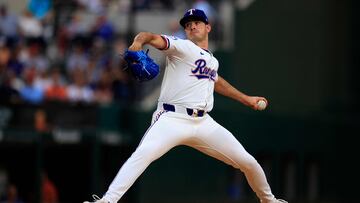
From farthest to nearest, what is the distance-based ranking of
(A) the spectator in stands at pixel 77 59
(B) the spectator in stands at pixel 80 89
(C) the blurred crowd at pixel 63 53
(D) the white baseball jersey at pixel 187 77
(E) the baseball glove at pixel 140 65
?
(A) the spectator in stands at pixel 77 59, (B) the spectator in stands at pixel 80 89, (C) the blurred crowd at pixel 63 53, (D) the white baseball jersey at pixel 187 77, (E) the baseball glove at pixel 140 65

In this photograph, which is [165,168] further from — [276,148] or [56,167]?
[276,148]

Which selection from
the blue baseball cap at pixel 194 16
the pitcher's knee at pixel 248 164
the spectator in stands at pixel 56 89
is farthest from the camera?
the spectator in stands at pixel 56 89

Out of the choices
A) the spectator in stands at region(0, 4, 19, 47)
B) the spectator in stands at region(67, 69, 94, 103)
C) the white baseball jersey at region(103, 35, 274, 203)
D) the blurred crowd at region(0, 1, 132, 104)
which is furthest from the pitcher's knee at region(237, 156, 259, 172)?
the spectator in stands at region(0, 4, 19, 47)

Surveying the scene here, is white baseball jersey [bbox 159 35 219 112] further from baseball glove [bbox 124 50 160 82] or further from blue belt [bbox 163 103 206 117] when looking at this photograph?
baseball glove [bbox 124 50 160 82]

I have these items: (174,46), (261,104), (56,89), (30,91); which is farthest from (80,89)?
(174,46)

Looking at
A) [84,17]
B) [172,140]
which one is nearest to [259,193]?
[172,140]

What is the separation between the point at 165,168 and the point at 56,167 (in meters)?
1.99

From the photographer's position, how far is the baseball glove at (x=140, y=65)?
7634 mm

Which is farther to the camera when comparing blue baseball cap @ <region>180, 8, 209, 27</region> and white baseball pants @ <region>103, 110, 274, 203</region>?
blue baseball cap @ <region>180, 8, 209, 27</region>

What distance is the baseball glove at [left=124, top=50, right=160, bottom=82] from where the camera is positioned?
301 inches

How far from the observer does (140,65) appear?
25.3 feet

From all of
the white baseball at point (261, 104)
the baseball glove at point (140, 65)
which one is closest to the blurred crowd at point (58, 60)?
the white baseball at point (261, 104)

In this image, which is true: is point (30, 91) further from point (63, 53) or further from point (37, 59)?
point (63, 53)

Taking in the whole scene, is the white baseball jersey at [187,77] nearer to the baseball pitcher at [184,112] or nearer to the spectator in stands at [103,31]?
the baseball pitcher at [184,112]
